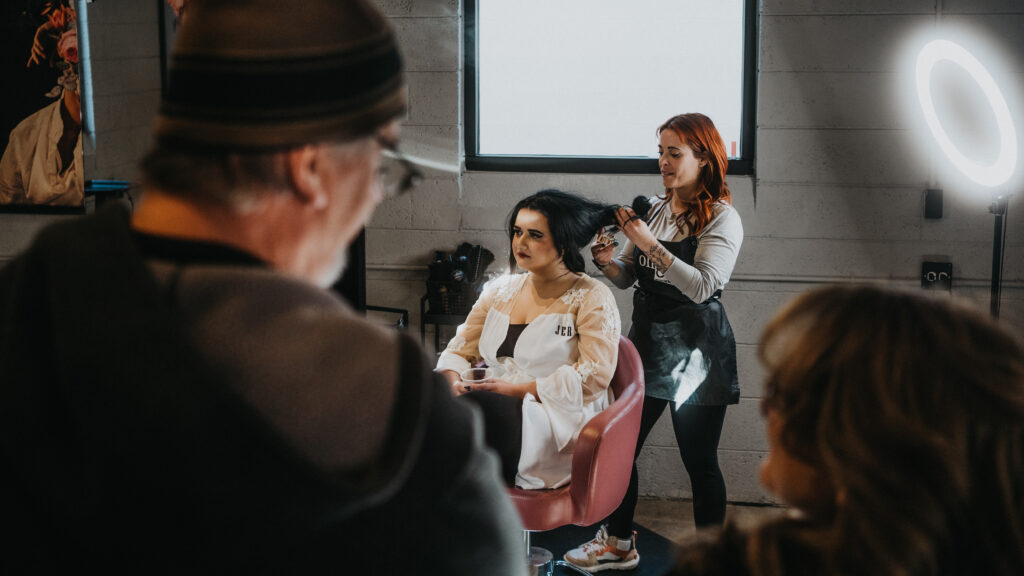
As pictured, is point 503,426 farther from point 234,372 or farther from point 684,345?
point 234,372

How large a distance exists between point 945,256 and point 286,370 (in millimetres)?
3311

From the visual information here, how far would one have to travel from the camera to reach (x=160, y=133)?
668 millimetres

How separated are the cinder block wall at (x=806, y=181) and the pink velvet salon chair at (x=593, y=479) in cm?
116

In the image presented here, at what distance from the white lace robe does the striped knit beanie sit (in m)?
1.83

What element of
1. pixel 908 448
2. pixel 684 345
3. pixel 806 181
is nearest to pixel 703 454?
pixel 684 345

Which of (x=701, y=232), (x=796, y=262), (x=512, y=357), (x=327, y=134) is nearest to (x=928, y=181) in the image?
(x=796, y=262)

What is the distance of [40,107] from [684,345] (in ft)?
9.59

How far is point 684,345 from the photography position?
278 cm

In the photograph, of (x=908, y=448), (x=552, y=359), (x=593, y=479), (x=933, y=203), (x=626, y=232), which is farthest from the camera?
(x=933, y=203)

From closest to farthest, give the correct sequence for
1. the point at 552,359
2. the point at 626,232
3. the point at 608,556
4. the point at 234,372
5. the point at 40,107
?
1. the point at 234,372
2. the point at 552,359
3. the point at 626,232
4. the point at 608,556
5. the point at 40,107

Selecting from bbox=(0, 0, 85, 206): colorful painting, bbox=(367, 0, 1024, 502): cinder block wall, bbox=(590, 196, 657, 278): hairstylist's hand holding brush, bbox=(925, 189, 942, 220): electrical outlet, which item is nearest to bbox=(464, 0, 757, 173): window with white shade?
Result: bbox=(367, 0, 1024, 502): cinder block wall

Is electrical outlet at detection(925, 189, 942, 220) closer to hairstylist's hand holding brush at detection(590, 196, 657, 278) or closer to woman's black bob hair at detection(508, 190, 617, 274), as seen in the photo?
hairstylist's hand holding brush at detection(590, 196, 657, 278)

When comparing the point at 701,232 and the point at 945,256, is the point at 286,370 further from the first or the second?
the point at 945,256

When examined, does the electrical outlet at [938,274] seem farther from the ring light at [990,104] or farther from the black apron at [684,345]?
the black apron at [684,345]
